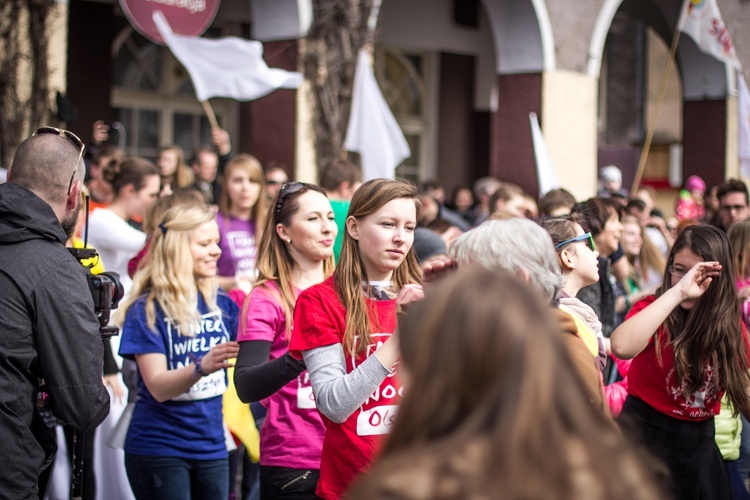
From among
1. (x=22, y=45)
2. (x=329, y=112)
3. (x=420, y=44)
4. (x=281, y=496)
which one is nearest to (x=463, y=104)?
(x=420, y=44)

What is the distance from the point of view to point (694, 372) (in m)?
3.91

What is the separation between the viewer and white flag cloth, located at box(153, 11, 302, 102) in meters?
8.09

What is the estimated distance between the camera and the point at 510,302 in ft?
4.91

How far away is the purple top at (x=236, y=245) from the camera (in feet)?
19.9

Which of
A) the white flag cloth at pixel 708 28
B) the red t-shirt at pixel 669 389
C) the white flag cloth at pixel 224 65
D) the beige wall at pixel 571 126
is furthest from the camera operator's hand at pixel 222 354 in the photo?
the beige wall at pixel 571 126

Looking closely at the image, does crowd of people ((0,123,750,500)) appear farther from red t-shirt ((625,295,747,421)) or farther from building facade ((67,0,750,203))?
building facade ((67,0,750,203))

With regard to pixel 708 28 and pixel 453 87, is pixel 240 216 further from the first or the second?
pixel 453 87

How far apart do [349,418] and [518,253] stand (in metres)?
0.99

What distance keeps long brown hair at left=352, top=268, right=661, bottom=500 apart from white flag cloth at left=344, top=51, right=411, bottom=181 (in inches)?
258

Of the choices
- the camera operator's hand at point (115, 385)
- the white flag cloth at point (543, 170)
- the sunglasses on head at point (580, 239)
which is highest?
the white flag cloth at point (543, 170)

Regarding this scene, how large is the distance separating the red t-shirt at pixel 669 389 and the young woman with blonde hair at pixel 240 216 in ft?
8.99

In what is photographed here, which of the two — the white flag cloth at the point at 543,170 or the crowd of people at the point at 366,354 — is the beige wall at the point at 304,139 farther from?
the crowd of people at the point at 366,354

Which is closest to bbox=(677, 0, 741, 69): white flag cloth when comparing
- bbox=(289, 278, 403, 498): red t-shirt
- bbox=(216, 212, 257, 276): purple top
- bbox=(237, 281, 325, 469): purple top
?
bbox=(216, 212, 257, 276): purple top

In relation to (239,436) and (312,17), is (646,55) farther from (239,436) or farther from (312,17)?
(239,436)
